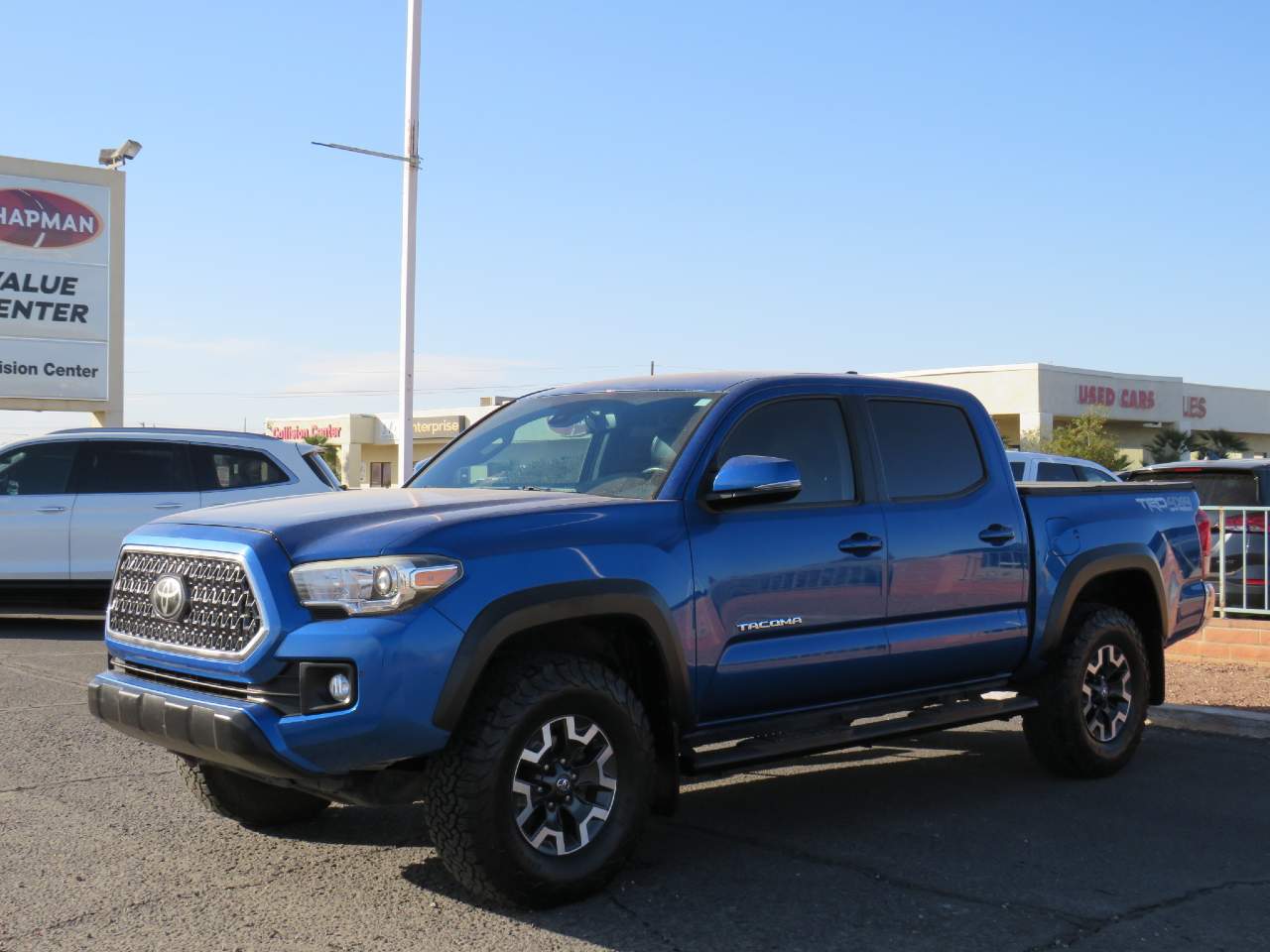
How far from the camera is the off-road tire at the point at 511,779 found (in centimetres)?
465

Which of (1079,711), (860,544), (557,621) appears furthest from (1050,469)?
(557,621)

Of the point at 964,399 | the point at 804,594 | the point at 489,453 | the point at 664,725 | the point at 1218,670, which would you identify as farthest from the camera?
the point at 1218,670

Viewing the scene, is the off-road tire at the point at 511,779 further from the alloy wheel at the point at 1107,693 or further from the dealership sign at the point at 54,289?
the dealership sign at the point at 54,289

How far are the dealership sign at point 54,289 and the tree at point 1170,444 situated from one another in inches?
1512

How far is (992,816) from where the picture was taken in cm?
643

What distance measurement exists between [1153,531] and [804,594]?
2.85 m

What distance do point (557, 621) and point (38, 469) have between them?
34.0 ft

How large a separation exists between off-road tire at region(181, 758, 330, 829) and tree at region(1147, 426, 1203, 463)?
158 feet

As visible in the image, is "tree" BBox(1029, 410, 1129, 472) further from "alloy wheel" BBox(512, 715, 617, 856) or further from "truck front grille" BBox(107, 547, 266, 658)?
"truck front grille" BBox(107, 547, 266, 658)

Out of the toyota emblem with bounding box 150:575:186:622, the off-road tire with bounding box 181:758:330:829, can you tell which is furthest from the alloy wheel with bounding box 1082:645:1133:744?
the toyota emblem with bounding box 150:575:186:622

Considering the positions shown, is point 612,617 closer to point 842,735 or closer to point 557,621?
point 557,621

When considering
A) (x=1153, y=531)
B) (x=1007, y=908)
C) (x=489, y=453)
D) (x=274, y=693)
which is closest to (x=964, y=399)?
(x=1153, y=531)

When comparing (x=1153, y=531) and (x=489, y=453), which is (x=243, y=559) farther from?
(x=1153, y=531)

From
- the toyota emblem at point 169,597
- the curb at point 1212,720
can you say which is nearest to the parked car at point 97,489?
the curb at point 1212,720
